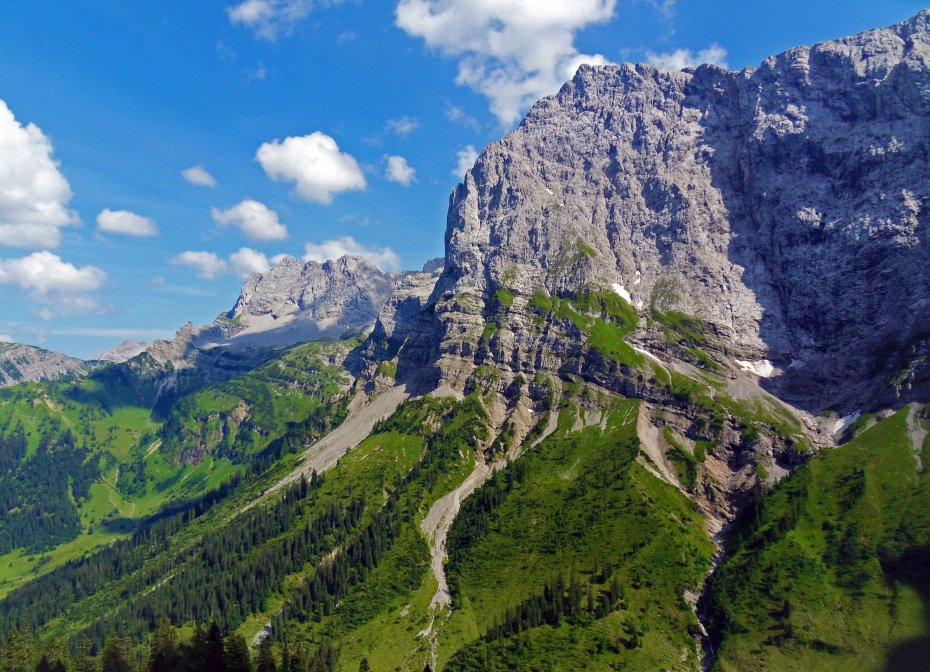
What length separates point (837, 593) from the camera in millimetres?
169625

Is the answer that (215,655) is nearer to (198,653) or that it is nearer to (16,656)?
(198,653)

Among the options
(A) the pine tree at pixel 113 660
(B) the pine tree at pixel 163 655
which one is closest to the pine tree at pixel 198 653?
(B) the pine tree at pixel 163 655

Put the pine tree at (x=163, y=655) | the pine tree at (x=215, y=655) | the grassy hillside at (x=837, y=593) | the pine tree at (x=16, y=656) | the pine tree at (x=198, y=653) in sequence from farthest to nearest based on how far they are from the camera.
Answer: the grassy hillside at (x=837, y=593)
the pine tree at (x=16, y=656)
the pine tree at (x=215, y=655)
the pine tree at (x=163, y=655)
the pine tree at (x=198, y=653)

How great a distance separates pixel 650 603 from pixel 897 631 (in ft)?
201

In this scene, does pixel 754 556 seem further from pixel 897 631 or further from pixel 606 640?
pixel 606 640

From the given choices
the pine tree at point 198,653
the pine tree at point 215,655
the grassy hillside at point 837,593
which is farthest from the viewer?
the grassy hillside at point 837,593

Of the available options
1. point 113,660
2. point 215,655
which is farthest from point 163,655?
point 113,660

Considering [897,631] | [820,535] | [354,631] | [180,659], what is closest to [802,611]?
[897,631]

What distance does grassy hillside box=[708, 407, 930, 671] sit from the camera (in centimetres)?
15125

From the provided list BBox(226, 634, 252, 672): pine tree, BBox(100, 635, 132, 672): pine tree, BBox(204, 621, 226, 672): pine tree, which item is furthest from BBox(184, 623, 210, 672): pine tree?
BBox(100, 635, 132, 672): pine tree

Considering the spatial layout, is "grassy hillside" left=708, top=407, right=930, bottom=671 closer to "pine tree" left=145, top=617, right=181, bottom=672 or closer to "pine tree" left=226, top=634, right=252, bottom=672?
"pine tree" left=226, top=634, right=252, bottom=672

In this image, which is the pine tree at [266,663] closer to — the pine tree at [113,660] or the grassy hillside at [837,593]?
the pine tree at [113,660]

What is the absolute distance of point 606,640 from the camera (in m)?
164

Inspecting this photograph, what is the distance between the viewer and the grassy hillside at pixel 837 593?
151 m
